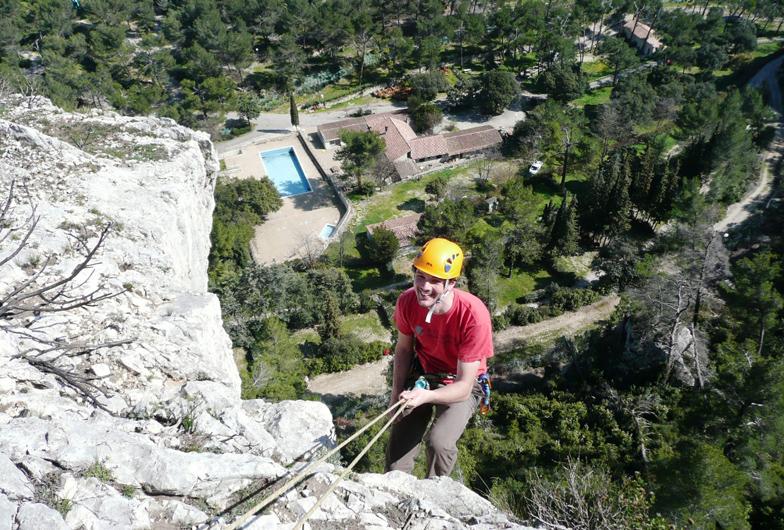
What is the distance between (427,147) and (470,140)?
4.06 metres

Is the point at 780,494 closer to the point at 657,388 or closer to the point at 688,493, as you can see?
the point at 688,493

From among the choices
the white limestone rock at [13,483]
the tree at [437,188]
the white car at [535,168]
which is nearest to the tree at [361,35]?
the tree at [437,188]

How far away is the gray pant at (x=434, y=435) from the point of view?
281 inches

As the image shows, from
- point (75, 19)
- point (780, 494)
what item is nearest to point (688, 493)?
point (780, 494)

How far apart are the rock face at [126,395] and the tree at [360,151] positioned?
25.6m

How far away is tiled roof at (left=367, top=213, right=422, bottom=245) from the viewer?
3378 centimetres

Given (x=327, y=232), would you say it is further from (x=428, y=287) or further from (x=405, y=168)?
(x=428, y=287)

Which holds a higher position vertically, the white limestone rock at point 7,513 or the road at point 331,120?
the white limestone rock at point 7,513

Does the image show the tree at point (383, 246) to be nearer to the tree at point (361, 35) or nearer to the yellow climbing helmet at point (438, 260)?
the yellow climbing helmet at point (438, 260)

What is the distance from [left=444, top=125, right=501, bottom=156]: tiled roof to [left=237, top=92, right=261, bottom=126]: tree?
17.3 meters

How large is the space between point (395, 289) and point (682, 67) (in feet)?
142

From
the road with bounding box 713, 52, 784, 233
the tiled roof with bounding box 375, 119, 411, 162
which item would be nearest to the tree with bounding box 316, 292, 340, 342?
the tiled roof with bounding box 375, 119, 411, 162

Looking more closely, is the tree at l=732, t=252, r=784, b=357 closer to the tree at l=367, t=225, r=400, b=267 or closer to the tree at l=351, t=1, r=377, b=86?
the tree at l=367, t=225, r=400, b=267

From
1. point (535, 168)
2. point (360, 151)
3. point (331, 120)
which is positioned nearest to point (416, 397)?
point (360, 151)
